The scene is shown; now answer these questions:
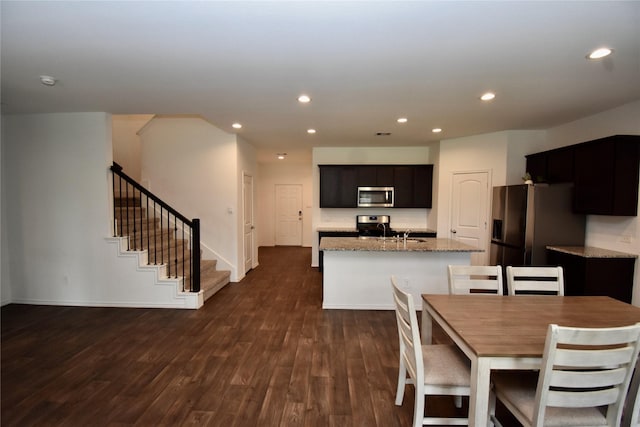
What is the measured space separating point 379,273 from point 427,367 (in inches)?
82.7

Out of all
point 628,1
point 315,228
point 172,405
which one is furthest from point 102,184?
point 628,1

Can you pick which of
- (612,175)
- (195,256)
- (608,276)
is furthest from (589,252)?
(195,256)

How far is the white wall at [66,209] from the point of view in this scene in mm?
3891

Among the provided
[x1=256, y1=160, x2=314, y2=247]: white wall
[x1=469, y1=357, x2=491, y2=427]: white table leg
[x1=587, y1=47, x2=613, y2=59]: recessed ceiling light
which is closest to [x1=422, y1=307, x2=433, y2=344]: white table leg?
[x1=469, y1=357, x2=491, y2=427]: white table leg

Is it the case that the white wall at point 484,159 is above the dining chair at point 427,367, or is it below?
above

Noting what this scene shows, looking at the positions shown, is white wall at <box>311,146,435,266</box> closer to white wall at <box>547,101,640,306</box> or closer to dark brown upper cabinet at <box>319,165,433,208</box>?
dark brown upper cabinet at <box>319,165,433,208</box>

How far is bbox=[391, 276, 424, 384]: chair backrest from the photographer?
1.61 m

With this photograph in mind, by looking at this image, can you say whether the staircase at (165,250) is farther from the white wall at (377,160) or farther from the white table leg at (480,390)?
the white table leg at (480,390)

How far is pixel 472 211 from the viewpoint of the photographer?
5148 mm

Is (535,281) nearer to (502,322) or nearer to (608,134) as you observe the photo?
(502,322)

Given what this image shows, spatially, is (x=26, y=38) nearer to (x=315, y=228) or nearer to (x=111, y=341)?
(x=111, y=341)

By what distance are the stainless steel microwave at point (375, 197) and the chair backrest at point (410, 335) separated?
14.2 ft

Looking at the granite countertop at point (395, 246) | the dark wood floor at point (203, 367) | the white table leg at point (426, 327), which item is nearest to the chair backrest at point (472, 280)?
the white table leg at point (426, 327)

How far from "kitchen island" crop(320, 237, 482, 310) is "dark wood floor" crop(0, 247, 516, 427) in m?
0.18
